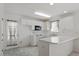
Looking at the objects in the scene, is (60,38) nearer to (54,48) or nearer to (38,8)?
(54,48)

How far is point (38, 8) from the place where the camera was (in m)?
1.20

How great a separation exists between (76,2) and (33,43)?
31.7 inches

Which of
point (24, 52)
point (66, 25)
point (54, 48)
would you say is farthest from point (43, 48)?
point (66, 25)

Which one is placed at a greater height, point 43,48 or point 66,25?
point 66,25

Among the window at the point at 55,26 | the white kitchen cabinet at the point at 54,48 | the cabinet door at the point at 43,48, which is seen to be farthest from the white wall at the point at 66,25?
the cabinet door at the point at 43,48

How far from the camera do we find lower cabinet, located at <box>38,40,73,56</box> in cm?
115

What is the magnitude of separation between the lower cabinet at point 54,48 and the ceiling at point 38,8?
0.38m

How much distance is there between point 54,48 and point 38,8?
0.59 metres

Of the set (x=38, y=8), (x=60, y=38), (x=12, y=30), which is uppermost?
(x=38, y=8)

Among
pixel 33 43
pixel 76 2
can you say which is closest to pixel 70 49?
pixel 33 43

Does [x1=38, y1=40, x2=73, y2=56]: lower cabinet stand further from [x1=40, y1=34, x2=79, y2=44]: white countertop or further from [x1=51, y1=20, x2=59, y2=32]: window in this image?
Answer: [x1=51, y1=20, x2=59, y2=32]: window

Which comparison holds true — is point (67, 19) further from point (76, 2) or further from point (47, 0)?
point (47, 0)

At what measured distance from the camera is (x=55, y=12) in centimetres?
121

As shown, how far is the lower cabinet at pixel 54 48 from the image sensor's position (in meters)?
1.15
